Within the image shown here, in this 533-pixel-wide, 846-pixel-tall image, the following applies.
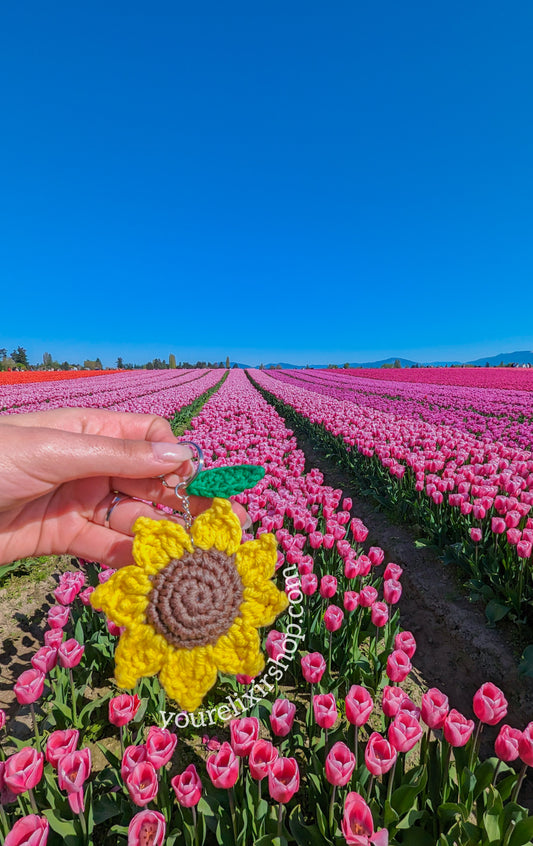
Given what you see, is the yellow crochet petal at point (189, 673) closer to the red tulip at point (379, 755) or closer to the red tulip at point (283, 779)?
the red tulip at point (283, 779)

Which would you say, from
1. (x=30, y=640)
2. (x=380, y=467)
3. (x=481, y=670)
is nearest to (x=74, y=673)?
(x=30, y=640)

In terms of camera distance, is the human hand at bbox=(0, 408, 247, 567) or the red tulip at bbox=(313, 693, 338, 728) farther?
the human hand at bbox=(0, 408, 247, 567)

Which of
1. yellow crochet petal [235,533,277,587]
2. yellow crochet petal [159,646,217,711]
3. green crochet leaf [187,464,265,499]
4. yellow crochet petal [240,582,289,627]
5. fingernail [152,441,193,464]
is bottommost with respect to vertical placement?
yellow crochet petal [159,646,217,711]

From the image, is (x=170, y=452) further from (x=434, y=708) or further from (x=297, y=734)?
(x=297, y=734)

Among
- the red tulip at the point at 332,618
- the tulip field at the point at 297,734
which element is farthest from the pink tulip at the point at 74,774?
the red tulip at the point at 332,618

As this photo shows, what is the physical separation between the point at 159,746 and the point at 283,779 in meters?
0.52

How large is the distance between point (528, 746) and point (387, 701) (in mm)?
511

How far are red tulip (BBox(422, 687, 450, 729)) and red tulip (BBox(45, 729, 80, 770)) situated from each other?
4.65ft

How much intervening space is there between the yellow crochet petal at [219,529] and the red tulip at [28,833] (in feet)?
3.22

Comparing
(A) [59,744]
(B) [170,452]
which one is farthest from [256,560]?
(A) [59,744]

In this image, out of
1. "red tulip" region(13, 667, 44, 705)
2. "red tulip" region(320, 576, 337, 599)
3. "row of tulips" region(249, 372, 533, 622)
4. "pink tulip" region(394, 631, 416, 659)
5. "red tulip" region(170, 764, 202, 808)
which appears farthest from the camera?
"row of tulips" region(249, 372, 533, 622)

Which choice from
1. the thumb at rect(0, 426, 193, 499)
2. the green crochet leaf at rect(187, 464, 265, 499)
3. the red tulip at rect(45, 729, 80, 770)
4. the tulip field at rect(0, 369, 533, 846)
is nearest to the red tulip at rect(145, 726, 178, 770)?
the tulip field at rect(0, 369, 533, 846)

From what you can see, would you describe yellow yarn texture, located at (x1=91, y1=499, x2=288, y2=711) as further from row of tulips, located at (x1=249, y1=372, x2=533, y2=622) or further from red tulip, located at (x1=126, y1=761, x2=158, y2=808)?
row of tulips, located at (x1=249, y1=372, x2=533, y2=622)

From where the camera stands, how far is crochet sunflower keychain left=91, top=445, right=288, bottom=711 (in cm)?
135
